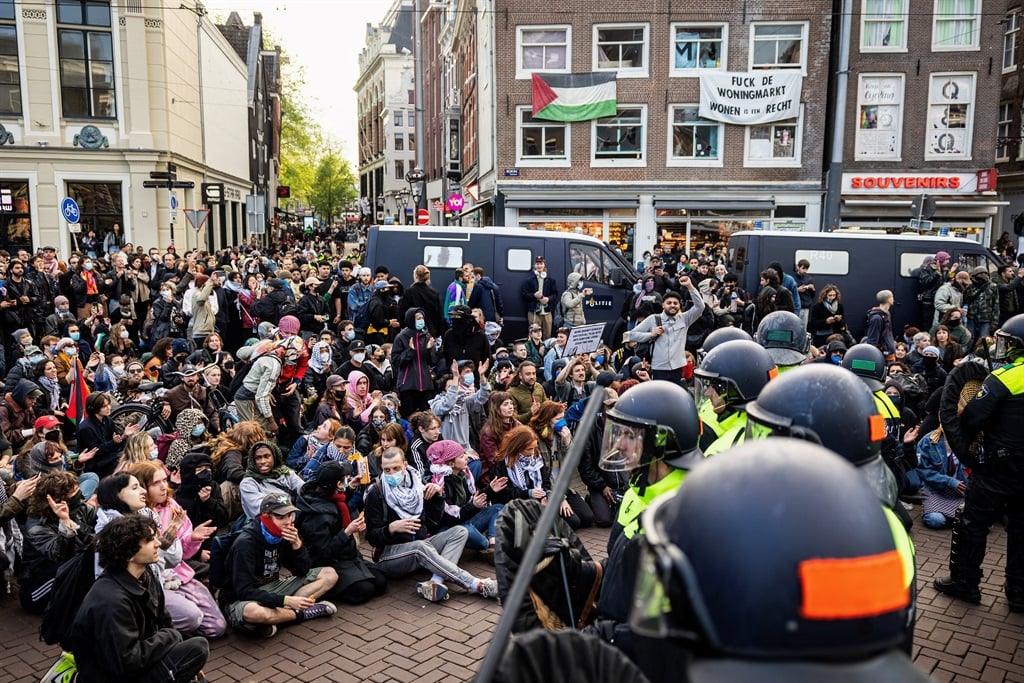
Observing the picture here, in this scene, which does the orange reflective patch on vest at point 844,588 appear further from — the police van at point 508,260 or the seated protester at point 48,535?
the police van at point 508,260

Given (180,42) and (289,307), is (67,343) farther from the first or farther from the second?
(180,42)

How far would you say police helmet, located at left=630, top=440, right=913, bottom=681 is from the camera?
1565 millimetres

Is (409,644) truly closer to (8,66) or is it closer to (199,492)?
(199,492)

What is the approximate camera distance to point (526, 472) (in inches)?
325

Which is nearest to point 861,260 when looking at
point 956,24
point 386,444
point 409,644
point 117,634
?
point 386,444

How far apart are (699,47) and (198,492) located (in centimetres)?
2490

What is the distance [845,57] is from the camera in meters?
26.4

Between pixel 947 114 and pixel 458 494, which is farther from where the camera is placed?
pixel 947 114

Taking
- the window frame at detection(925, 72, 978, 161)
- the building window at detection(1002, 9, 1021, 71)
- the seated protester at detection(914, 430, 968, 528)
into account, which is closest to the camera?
the seated protester at detection(914, 430, 968, 528)

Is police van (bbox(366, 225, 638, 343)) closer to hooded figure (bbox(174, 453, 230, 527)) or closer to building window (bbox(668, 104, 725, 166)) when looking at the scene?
hooded figure (bbox(174, 453, 230, 527))

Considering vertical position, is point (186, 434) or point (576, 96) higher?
point (576, 96)

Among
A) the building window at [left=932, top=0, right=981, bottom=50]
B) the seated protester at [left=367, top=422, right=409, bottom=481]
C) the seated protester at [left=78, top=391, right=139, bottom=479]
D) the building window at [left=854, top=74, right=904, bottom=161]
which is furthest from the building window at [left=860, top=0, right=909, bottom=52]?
the seated protester at [left=78, top=391, right=139, bottom=479]

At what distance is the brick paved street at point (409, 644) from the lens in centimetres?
555

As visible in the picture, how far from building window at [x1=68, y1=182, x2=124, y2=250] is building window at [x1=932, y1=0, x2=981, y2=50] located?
26843mm
